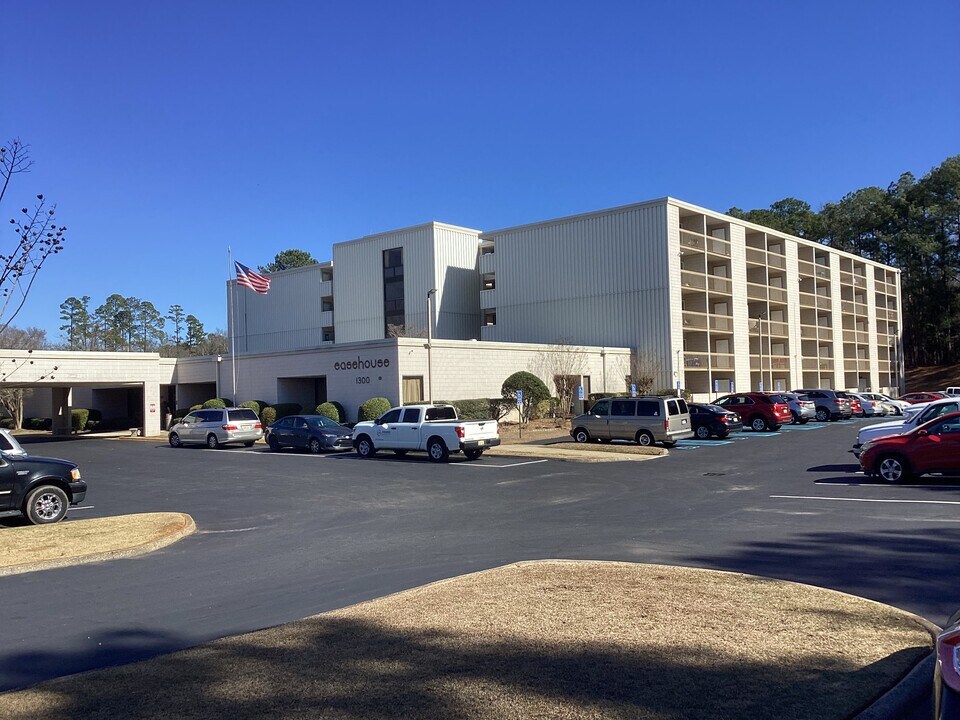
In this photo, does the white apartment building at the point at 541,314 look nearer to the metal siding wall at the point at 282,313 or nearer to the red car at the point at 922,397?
the metal siding wall at the point at 282,313

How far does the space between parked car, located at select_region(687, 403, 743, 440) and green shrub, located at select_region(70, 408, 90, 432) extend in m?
39.5

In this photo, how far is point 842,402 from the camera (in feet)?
146

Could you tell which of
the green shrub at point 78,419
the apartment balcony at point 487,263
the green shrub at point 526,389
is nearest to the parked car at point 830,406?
the green shrub at point 526,389

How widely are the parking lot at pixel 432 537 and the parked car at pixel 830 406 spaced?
22871 millimetres

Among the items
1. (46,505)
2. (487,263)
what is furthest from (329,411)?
(46,505)

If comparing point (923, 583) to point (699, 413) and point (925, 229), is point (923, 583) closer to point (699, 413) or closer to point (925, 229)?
point (699, 413)

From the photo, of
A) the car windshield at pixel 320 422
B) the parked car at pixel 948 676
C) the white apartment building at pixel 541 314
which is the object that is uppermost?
the white apartment building at pixel 541 314

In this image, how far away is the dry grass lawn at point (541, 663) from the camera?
16.5 ft

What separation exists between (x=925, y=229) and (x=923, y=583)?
85723 mm

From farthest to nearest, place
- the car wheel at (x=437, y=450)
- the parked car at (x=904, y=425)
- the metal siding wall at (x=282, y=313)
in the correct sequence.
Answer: the metal siding wall at (x=282, y=313), the car wheel at (x=437, y=450), the parked car at (x=904, y=425)

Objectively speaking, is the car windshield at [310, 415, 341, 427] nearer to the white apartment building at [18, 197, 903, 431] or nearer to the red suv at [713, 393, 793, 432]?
the white apartment building at [18, 197, 903, 431]

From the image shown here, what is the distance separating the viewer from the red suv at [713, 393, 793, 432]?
120ft

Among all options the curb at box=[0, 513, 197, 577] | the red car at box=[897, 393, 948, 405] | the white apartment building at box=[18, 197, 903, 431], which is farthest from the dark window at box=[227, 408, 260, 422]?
the red car at box=[897, 393, 948, 405]

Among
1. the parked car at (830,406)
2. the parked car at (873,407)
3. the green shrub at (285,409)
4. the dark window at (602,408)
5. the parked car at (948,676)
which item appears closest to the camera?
the parked car at (948,676)
